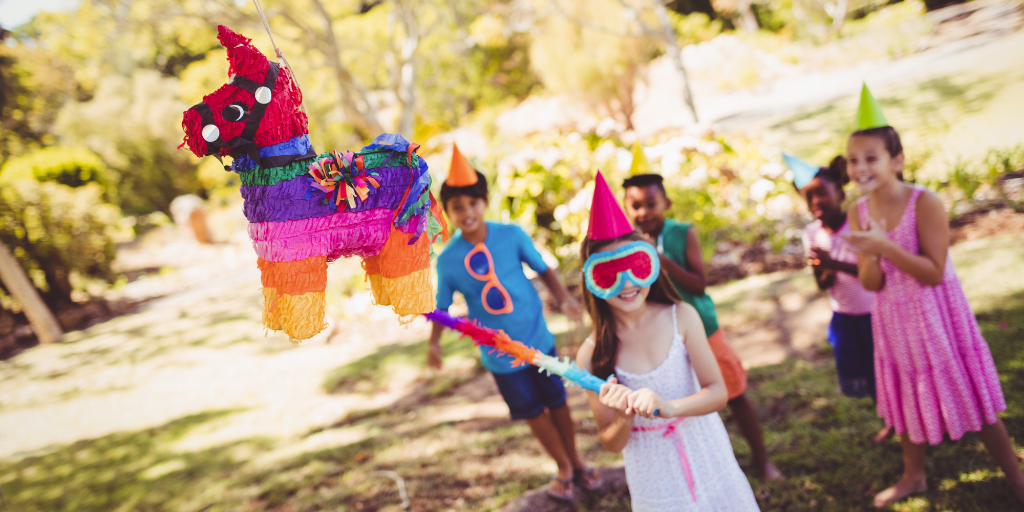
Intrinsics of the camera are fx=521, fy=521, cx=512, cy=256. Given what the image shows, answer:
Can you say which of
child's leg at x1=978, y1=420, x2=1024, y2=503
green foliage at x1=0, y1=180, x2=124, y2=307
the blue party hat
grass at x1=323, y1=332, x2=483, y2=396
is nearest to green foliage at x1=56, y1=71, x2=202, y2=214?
green foliage at x1=0, y1=180, x2=124, y2=307

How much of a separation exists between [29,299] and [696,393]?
8.18m

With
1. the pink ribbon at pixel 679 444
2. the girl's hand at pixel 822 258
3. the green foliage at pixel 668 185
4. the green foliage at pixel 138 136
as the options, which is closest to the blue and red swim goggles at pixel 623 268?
the pink ribbon at pixel 679 444

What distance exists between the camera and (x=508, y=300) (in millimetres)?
1933

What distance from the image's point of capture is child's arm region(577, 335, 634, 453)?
44.8 inches

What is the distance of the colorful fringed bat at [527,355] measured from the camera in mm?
1166

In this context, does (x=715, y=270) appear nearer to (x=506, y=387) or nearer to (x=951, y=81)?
(x=506, y=387)

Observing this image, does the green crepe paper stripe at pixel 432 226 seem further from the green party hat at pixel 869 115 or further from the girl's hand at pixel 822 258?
the girl's hand at pixel 822 258

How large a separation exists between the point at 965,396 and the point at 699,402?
3.00 feet

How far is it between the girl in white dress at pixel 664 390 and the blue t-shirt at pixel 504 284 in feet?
1.99

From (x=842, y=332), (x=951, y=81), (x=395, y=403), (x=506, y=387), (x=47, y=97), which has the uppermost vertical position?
(x=47, y=97)

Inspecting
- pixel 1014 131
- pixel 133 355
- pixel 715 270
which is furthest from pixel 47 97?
pixel 1014 131

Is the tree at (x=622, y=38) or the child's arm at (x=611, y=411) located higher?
the tree at (x=622, y=38)

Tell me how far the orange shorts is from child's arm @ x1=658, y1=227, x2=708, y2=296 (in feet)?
0.58

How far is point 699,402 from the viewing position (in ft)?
4.02
